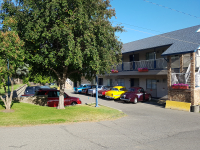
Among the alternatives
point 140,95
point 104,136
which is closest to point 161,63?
point 140,95

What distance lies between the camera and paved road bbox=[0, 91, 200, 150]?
634 cm

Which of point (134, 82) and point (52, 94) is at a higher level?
point (134, 82)

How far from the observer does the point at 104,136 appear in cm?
754

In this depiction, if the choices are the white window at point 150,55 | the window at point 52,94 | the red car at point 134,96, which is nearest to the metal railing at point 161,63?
the white window at point 150,55

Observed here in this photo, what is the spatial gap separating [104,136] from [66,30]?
5.71 metres

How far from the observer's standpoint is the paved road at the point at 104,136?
6336 millimetres

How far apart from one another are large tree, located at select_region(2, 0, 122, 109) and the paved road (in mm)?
3445

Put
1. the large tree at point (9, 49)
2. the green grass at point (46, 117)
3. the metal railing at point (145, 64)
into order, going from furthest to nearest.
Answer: the metal railing at point (145, 64) < the large tree at point (9, 49) < the green grass at point (46, 117)

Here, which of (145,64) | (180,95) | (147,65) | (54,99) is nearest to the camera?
(54,99)

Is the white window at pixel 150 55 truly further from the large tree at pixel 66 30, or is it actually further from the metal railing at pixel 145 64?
the large tree at pixel 66 30

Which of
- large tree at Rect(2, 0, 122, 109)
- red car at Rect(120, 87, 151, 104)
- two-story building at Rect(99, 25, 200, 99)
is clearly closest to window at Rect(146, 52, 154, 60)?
two-story building at Rect(99, 25, 200, 99)

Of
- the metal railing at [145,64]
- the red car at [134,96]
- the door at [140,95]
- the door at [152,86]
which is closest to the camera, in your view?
the red car at [134,96]

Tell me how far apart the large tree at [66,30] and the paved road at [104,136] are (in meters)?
3.45

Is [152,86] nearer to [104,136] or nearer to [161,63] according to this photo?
→ [161,63]
